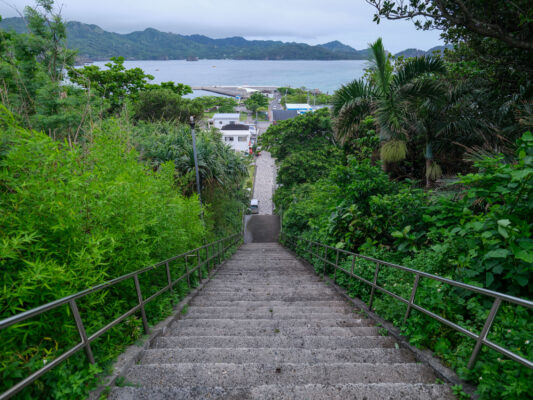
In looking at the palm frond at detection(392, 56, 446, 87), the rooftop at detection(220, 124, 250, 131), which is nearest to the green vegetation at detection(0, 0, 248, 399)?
the palm frond at detection(392, 56, 446, 87)

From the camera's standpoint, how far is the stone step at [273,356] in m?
2.47

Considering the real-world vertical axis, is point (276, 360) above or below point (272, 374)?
below

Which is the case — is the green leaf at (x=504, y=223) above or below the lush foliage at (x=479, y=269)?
above

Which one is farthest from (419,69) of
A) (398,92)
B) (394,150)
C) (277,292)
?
(277,292)

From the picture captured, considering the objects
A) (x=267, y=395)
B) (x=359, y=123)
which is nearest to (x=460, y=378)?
(x=267, y=395)

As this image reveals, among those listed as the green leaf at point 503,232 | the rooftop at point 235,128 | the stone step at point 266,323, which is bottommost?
the stone step at point 266,323

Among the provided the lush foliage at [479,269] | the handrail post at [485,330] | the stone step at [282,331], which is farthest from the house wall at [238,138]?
the handrail post at [485,330]

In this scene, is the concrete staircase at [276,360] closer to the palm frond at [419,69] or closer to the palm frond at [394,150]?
the palm frond at [394,150]

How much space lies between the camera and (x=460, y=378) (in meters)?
2.05

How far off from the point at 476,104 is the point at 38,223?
8.19 metres

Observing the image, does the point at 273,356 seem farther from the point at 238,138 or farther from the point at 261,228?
the point at 238,138

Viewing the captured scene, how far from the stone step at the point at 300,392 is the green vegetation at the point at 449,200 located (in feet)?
0.81

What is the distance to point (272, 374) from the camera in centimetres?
220

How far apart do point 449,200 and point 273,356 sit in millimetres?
2704
